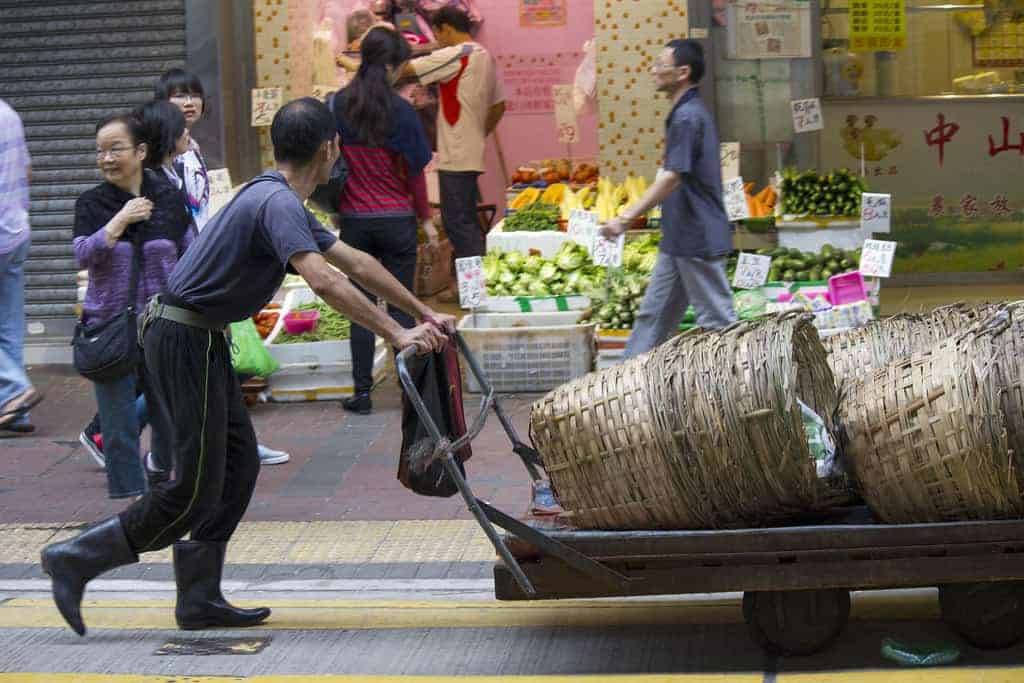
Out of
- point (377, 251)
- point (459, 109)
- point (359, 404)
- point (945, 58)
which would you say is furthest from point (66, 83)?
point (945, 58)

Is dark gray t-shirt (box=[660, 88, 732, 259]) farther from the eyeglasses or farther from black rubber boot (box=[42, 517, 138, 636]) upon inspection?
black rubber boot (box=[42, 517, 138, 636])

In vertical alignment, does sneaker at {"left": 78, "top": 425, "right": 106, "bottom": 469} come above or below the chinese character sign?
below

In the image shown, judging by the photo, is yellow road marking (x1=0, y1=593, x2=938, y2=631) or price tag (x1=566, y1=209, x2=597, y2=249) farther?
price tag (x1=566, y1=209, x2=597, y2=249)

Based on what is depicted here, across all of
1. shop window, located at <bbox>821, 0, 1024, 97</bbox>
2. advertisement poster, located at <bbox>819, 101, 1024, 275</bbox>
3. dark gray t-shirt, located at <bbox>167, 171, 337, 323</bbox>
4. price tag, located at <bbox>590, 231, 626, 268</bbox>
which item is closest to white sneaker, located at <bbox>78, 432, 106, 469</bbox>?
dark gray t-shirt, located at <bbox>167, 171, 337, 323</bbox>

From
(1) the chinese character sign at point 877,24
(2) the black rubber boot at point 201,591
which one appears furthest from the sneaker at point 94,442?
(1) the chinese character sign at point 877,24

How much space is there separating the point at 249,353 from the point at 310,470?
3.93ft

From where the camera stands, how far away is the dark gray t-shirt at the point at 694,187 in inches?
A: 296

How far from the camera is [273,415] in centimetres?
893

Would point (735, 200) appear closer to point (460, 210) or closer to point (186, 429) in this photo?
point (460, 210)

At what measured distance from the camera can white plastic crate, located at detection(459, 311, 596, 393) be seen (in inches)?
354

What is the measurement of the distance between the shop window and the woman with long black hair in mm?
3807

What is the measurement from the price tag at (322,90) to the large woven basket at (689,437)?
6.43 m

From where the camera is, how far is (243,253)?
5102 millimetres

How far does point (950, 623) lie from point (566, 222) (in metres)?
5.47
